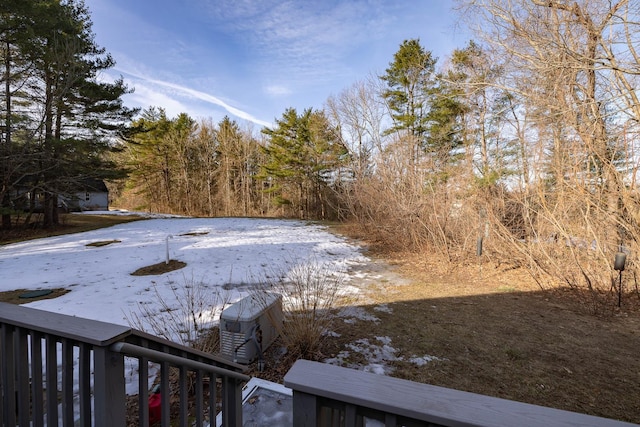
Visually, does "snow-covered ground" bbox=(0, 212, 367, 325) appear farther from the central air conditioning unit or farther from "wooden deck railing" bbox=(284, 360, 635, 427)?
"wooden deck railing" bbox=(284, 360, 635, 427)

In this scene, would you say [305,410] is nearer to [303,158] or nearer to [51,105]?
[51,105]

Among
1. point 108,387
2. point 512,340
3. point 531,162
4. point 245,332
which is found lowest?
point 512,340

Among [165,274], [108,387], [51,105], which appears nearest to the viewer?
[108,387]

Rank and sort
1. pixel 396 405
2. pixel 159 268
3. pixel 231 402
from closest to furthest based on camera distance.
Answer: pixel 396 405
pixel 231 402
pixel 159 268

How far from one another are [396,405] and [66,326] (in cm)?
141

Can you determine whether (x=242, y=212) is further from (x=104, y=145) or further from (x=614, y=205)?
(x=614, y=205)

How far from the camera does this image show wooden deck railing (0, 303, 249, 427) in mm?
1108

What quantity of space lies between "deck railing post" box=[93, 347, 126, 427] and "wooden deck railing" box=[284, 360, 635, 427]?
80 cm

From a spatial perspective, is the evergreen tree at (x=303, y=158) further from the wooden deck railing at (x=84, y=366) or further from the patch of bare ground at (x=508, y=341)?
the wooden deck railing at (x=84, y=366)

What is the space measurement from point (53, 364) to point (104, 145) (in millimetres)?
15359

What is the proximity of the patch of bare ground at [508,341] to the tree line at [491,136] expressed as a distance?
3.69 ft

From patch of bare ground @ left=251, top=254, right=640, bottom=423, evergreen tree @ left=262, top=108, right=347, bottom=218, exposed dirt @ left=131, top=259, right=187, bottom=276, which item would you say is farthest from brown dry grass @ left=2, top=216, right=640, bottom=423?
evergreen tree @ left=262, top=108, right=347, bottom=218

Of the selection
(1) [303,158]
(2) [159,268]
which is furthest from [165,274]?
(1) [303,158]

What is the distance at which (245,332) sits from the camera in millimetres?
2891
